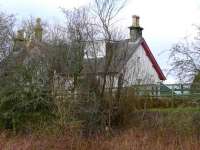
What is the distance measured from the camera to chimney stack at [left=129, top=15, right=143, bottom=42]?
35.6 m

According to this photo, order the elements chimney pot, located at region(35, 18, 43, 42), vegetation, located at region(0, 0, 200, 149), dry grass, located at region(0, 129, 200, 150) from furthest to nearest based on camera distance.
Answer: chimney pot, located at region(35, 18, 43, 42) < vegetation, located at region(0, 0, 200, 149) < dry grass, located at region(0, 129, 200, 150)

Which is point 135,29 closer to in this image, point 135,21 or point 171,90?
point 135,21

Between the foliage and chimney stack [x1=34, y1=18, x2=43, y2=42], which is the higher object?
chimney stack [x1=34, y1=18, x2=43, y2=42]

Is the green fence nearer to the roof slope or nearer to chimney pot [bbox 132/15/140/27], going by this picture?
the roof slope

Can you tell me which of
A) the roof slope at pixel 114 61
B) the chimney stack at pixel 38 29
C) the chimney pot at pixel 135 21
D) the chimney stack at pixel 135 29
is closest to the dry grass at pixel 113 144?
the roof slope at pixel 114 61

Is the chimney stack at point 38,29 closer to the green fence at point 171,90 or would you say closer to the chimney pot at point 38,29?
the chimney pot at point 38,29

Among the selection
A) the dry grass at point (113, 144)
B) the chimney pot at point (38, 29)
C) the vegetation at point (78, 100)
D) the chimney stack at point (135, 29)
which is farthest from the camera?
the chimney stack at point (135, 29)

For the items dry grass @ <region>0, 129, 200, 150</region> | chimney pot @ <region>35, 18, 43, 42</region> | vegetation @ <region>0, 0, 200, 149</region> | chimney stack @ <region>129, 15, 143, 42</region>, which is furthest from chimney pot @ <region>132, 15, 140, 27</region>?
dry grass @ <region>0, 129, 200, 150</region>

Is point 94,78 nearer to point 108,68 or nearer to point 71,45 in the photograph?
point 108,68

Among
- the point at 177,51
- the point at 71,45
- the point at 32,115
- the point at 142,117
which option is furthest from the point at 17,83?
the point at 177,51

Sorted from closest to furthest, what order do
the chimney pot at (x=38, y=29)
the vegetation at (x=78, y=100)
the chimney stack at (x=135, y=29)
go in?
the vegetation at (x=78, y=100)
the chimney pot at (x=38, y=29)
the chimney stack at (x=135, y=29)

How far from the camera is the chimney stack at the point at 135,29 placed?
3556 cm

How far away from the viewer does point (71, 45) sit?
23234mm

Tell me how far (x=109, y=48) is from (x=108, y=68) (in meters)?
0.92
